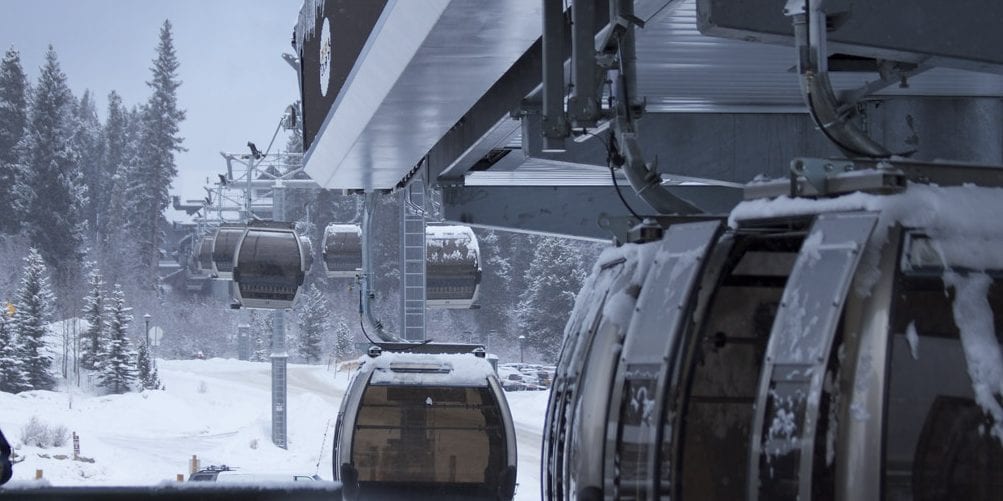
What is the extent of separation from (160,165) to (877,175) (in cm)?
10585

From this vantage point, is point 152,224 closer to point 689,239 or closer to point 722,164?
point 722,164

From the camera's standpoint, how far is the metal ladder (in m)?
25.1

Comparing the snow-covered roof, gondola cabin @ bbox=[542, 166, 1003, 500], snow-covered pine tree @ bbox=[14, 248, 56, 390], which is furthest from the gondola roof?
snow-covered pine tree @ bbox=[14, 248, 56, 390]

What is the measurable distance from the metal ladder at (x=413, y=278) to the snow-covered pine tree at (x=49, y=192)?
2581 inches

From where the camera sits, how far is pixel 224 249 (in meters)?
41.9

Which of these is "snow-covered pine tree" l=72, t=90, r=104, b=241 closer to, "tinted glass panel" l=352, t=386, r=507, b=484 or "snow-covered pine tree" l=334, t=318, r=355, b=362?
"snow-covered pine tree" l=334, t=318, r=355, b=362

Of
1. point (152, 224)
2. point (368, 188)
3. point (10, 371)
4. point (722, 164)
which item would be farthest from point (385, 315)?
point (722, 164)

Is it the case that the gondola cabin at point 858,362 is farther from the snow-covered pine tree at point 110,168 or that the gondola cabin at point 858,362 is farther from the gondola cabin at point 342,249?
the snow-covered pine tree at point 110,168

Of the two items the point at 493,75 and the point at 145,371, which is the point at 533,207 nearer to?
the point at 493,75

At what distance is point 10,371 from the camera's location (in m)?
60.8

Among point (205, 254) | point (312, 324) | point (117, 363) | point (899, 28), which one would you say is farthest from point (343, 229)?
point (312, 324)

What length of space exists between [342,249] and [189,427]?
13.4 meters

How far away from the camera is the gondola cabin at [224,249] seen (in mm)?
41719

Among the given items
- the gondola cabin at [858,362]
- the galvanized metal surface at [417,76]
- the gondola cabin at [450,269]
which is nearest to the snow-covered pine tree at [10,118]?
the gondola cabin at [450,269]
